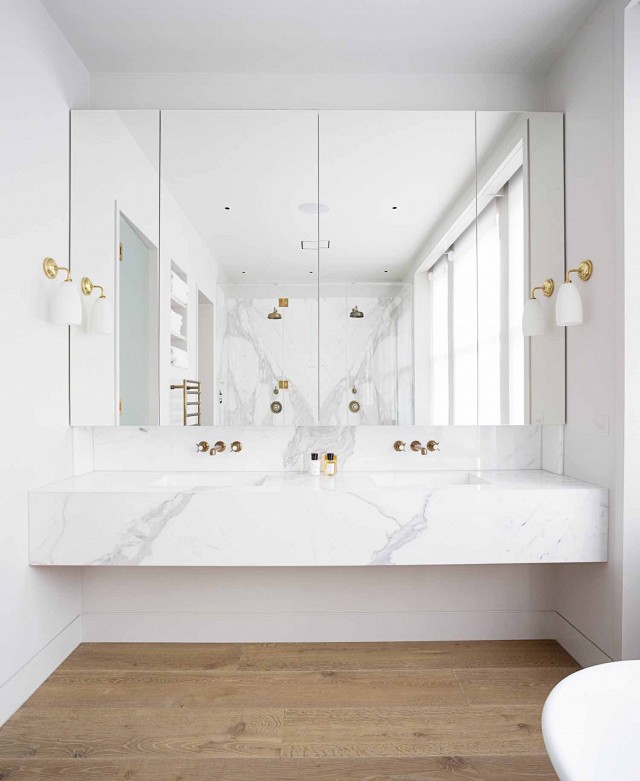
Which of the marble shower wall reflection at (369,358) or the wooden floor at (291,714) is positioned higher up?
the marble shower wall reflection at (369,358)

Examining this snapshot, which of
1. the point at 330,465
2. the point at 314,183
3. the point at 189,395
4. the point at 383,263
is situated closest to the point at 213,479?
the point at 189,395

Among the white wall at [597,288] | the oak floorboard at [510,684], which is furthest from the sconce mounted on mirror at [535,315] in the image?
the oak floorboard at [510,684]

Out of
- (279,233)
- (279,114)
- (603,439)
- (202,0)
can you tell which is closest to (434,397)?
(603,439)

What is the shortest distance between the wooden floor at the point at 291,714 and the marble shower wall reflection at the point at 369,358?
3.48 feet

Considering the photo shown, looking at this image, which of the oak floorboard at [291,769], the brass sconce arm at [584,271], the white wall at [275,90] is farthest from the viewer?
the white wall at [275,90]

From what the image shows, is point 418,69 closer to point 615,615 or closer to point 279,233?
point 279,233

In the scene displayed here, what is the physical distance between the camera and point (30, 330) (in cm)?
202

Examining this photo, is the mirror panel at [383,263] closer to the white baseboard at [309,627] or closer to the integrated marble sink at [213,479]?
the integrated marble sink at [213,479]

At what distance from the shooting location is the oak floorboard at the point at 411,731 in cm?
175

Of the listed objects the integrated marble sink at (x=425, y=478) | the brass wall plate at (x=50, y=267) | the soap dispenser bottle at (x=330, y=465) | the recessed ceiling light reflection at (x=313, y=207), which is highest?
the recessed ceiling light reflection at (x=313, y=207)

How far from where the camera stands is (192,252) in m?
2.38

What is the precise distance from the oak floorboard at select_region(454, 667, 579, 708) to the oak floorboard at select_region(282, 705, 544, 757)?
6cm

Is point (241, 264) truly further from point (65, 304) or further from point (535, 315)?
point (535, 315)

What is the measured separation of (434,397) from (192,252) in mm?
1254
